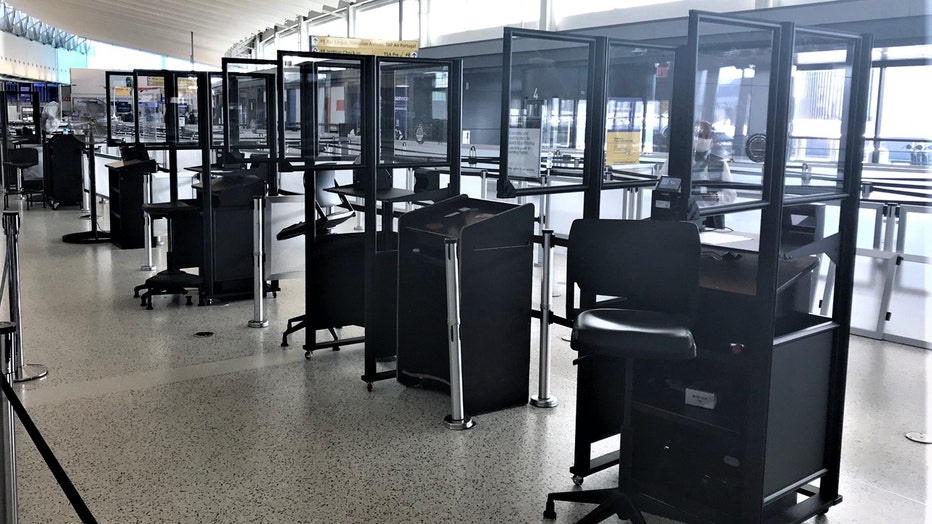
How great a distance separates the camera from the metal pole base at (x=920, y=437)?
3703 mm

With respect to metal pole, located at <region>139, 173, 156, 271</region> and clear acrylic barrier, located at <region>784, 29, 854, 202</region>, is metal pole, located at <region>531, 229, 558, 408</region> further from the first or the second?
metal pole, located at <region>139, 173, 156, 271</region>

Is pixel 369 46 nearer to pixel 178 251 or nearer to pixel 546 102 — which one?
pixel 178 251

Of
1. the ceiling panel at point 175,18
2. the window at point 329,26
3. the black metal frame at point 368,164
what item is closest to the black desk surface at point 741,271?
the black metal frame at point 368,164

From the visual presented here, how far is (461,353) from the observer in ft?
12.6

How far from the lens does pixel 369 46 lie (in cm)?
676

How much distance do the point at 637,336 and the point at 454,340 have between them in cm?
135

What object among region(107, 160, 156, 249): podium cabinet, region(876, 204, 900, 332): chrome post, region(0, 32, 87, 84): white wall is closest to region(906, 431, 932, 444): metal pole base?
region(876, 204, 900, 332): chrome post

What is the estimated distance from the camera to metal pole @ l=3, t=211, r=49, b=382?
14.2 feet

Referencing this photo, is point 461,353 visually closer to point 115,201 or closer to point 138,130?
point 138,130

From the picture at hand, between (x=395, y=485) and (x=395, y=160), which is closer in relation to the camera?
(x=395, y=485)

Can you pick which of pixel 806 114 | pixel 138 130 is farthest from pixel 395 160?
pixel 138 130

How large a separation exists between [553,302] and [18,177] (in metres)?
10.6

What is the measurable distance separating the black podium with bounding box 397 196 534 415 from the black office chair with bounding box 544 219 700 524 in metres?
0.93

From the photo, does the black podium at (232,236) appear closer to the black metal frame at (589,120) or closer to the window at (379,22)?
the black metal frame at (589,120)
